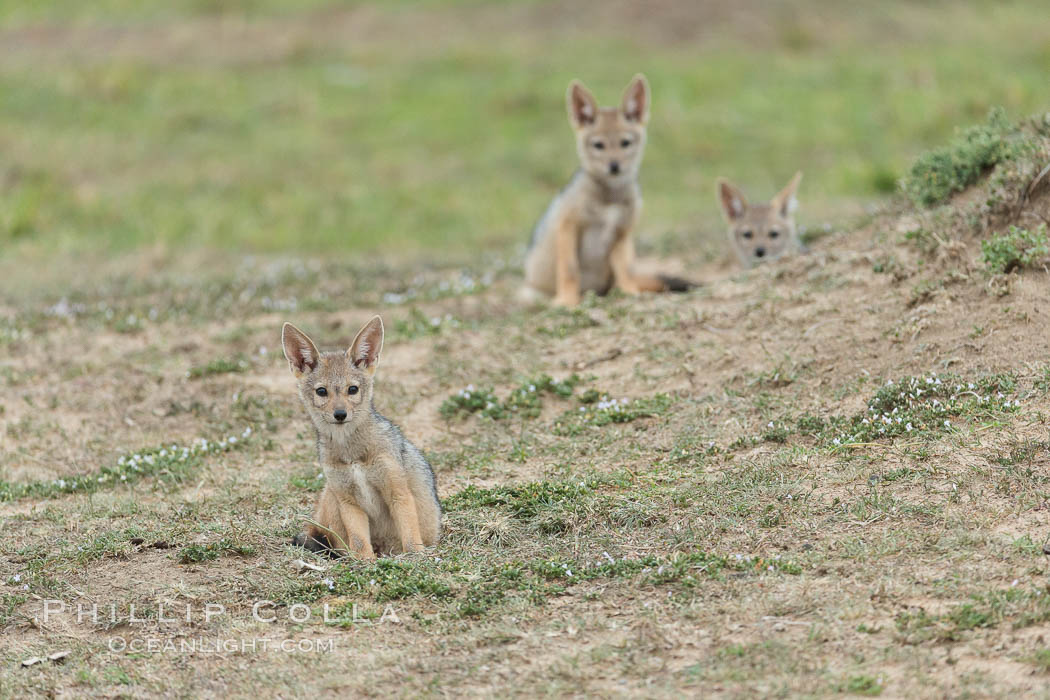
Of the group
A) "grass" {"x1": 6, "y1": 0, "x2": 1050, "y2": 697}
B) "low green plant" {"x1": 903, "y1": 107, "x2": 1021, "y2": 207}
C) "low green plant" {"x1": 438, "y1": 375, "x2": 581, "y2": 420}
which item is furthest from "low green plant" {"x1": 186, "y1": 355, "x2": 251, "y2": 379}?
"low green plant" {"x1": 903, "y1": 107, "x2": 1021, "y2": 207}

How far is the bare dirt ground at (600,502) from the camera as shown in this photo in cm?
459

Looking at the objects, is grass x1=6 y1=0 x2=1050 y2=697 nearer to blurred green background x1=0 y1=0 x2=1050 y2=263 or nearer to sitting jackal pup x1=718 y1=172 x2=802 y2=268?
blurred green background x1=0 y1=0 x2=1050 y2=263

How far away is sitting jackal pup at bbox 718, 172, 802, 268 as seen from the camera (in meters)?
10.5

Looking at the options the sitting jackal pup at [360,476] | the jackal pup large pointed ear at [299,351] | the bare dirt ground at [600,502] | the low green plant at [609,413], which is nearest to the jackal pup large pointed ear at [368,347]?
the sitting jackal pup at [360,476]

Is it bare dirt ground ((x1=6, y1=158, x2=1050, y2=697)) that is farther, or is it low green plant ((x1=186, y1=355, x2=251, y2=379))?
low green plant ((x1=186, y1=355, x2=251, y2=379))

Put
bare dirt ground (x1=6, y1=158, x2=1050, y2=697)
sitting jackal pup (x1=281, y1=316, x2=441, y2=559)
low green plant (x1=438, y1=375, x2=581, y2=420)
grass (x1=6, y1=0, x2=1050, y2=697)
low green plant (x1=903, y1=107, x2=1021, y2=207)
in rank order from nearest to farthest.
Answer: bare dirt ground (x1=6, y1=158, x2=1050, y2=697)
grass (x1=6, y1=0, x2=1050, y2=697)
sitting jackal pup (x1=281, y1=316, x2=441, y2=559)
low green plant (x1=438, y1=375, x2=581, y2=420)
low green plant (x1=903, y1=107, x2=1021, y2=207)

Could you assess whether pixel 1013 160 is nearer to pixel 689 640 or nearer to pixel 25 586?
pixel 689 640

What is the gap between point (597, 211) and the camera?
415 inches

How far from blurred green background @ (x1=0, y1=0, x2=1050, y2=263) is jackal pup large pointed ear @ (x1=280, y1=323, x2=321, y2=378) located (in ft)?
22.4

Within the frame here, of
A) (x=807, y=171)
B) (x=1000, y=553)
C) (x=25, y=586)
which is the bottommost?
(x=25, y=586)

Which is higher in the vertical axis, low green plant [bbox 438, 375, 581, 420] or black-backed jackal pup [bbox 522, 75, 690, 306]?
A: black-backed jackal pup [bbox 522, 75, 690, 306]

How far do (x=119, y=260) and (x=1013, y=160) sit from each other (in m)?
9.14

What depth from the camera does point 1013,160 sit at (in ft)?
26.2

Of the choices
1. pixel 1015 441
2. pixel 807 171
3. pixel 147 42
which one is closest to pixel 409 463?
pixel 1015 441
